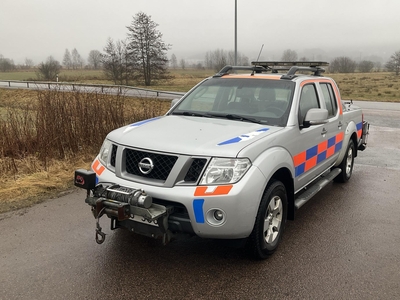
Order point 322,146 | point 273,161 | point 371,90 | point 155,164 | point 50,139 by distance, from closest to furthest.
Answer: point 155,164 < point 273,161 < point 322,146 < point 50,139 < point 371,90

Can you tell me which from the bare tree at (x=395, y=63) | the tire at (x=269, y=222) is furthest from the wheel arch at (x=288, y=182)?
the bare tree at (x=395, y=63)

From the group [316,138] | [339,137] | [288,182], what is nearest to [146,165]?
[288,182]

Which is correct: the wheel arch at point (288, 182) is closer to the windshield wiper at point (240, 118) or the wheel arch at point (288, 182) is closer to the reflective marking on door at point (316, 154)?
the reflective marking on door at point (316, 154)

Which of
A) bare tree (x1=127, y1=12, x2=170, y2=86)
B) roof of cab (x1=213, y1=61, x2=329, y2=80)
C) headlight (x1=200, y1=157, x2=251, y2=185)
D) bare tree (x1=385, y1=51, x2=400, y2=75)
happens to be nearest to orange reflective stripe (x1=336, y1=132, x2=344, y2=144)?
roof of cab (x1=213, y1=61, x2=329, y2=80)

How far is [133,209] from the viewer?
3.20 metres

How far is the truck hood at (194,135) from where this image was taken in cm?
332

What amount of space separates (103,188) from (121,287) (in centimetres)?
90

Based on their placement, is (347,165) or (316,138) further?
(347,165)

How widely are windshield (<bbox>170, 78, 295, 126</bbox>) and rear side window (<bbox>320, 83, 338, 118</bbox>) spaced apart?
→ 41.8 inches

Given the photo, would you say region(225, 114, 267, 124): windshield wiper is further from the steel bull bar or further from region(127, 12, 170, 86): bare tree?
region(127, 12, 170, 86): bare tree

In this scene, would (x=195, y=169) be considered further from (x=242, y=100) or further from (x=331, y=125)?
(x=331, y=125)

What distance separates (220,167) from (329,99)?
123 inches

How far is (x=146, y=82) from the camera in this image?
40219 millimetres

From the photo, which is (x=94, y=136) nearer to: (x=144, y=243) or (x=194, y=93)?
(x=194, y=93)
